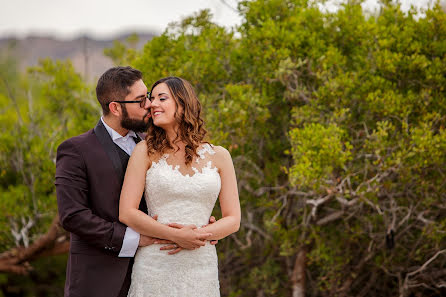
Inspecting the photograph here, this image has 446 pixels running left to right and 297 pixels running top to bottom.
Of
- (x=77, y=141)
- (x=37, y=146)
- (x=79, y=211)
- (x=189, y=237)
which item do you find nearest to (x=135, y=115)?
(x=77, y=141)

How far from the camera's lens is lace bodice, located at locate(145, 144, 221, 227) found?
2.74 m

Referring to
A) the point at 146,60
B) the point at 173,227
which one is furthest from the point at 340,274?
the point at 173,227

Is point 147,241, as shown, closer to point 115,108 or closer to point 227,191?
point 227,191

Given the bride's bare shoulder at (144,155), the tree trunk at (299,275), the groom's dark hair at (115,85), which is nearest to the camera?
the bride's bare shoulder at (144,155)

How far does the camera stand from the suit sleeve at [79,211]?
2648mm

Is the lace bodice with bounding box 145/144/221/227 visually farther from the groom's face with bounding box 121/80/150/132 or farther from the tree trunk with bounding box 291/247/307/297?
the tree trunk with bounding box 291/247/307/297

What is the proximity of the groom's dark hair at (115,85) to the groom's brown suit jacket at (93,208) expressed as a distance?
319 millimetres

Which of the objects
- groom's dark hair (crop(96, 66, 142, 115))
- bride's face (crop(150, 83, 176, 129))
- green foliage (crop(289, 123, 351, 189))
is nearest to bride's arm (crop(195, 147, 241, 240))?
bride's face (crop(150, 83, 176, 129))

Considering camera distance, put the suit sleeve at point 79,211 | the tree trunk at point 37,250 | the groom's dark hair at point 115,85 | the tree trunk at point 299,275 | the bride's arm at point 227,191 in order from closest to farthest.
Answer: the suit sleeve at point 79,211 → the bride's arm at point 227,191 → the groom's dark hair at point 115,85 → the tree trunk at point 37,250 → the tree trunk at point 299,275

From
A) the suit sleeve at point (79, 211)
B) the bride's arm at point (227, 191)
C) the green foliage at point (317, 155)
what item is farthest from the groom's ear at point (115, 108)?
the green foliage at point (317, 155)

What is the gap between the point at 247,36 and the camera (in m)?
6.20

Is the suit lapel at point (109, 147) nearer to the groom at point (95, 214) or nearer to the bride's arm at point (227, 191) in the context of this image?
the groom at point (95, 214)

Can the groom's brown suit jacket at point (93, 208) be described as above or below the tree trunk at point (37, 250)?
above

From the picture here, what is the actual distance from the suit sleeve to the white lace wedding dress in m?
0.20
